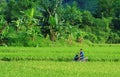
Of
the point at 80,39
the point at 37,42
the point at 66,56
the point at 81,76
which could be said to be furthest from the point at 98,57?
the point at 80,39

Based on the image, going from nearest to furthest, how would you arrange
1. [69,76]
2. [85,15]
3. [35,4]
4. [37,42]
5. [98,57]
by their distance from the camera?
[69,76] → [98,57] → [37,42] → [35,4] → [85,15]

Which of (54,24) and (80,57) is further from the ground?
(54,24)

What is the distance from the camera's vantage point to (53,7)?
27281mm

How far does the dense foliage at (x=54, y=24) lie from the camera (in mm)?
23703

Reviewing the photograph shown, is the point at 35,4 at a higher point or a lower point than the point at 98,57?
higher

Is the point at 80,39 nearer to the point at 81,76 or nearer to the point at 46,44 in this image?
the point at 46,44

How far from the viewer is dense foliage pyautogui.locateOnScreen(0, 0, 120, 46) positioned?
23703 millimetres

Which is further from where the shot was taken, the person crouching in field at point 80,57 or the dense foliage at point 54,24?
the dense foliage at point 54,24

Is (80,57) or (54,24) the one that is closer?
(80,57)

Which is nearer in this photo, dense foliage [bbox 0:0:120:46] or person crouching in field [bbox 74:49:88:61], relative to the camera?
person crouching in field [bbox 74:49:88:61]

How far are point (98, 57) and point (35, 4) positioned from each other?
15458mm

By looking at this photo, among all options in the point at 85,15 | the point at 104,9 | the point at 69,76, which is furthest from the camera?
the point at 104,9

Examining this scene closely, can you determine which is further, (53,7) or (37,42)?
(53,7)

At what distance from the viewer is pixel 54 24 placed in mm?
24406
